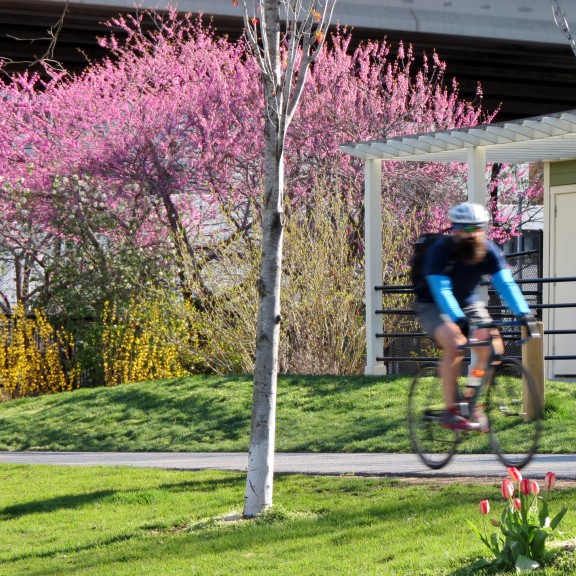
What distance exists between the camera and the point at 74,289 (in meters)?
20.8

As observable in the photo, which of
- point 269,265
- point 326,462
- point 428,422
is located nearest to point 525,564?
point 428,422

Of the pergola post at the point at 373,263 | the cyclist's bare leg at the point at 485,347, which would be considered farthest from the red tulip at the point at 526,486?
the pergola post at the point at 373,263

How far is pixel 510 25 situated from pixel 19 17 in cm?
1131

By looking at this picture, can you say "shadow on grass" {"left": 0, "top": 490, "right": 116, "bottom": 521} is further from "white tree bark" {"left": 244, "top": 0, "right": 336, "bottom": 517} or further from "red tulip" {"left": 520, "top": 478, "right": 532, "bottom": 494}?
"red tulip" {"left": 520, "top": 478, "right": 532, "bottom": 494}

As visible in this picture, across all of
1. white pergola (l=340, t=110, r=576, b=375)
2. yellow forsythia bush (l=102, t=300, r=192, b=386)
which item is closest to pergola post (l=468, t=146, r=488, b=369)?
white pergola (l=340, t=110, r=576, b=375)

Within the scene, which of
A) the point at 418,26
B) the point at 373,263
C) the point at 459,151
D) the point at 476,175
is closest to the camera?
the point at 476,175

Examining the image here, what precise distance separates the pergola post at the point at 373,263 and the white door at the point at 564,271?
2906mm

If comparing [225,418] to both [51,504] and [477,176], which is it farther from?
[477,176]

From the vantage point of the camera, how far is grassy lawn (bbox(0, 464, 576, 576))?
350 inches

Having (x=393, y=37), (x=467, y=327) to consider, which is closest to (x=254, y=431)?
(x=467, y=327)

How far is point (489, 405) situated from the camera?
22.4 feet

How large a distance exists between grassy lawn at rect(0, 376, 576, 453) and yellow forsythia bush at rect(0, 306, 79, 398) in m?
2.45

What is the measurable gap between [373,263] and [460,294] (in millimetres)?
10498

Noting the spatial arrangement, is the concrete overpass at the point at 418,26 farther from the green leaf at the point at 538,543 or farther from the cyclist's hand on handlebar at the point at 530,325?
the cyclist's hand on handlebar at the point at 530,325
